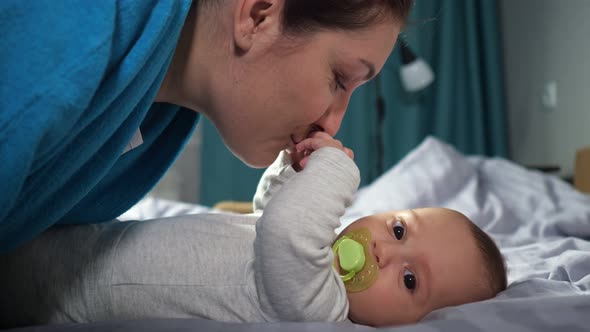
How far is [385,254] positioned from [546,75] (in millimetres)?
2426

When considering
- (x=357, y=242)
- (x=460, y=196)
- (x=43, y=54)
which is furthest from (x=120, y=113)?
(x=460, y=196)

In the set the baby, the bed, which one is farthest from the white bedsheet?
the baby

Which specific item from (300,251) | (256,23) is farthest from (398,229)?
(256,23)

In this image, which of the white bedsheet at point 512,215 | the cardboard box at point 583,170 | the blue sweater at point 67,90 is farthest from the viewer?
the cardboard box at point 583,170

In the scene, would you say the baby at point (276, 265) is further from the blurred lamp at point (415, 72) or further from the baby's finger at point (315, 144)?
the blurred lamp at point (415, 72)

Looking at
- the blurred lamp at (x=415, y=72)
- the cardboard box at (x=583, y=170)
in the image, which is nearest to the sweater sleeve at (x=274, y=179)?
the cardboard box at (x=583, y=170)

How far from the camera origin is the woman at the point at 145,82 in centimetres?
69

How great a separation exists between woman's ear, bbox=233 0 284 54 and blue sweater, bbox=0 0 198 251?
0.09 meters

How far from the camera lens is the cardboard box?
8.03 ft

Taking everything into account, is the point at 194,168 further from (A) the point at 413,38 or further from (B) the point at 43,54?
(B) the point at 43,54

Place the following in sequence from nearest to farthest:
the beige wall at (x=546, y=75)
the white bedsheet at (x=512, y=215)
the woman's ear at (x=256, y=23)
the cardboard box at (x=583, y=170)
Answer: the white bedsheet at (x=512, y=215)
the woman's ear at (x=256, y=23)
the cardboard box at (x=583, y=170)
the beige wall at (x=546, y=75)

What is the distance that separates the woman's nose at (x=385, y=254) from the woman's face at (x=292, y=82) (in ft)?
0.79

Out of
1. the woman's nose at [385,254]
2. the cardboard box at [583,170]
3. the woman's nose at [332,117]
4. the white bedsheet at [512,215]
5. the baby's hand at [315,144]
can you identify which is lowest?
the cardboard box at [583,170]

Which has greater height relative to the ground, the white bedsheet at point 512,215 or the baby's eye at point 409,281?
the baby's eye at point 409,281
